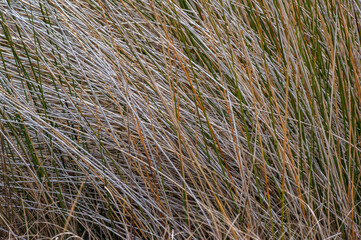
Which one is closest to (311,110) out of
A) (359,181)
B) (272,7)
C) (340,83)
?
(340,83)

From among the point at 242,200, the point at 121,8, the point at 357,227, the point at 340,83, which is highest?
the point at 121,8

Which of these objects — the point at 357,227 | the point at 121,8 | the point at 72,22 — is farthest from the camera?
the point at 121,8

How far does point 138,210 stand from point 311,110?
0.53 meters

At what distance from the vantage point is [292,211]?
112 cm

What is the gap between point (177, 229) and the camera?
1130 mm

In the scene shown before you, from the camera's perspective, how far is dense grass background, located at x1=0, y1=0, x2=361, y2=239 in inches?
44.0

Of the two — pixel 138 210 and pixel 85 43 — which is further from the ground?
pixel 85 43

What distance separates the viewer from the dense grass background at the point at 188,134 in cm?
112

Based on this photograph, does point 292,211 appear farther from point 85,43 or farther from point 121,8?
point 121,8

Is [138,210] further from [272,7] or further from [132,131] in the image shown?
[272,7]

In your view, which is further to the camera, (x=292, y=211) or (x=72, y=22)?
(x=72, y=22)

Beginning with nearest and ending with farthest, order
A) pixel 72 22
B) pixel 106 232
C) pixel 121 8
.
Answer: pixel 106 232 → pixel 72 22 → pixel 121 8

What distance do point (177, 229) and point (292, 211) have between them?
0.30m

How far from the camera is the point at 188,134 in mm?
1254
